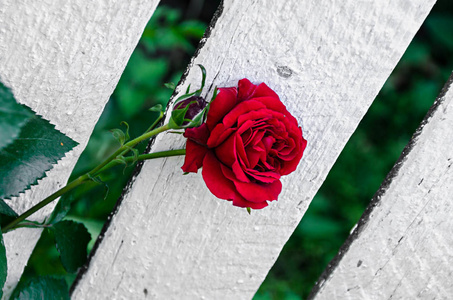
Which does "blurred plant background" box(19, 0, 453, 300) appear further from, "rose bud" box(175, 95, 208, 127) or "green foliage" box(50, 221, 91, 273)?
"rose bud" box(175, 95, 208, 127)

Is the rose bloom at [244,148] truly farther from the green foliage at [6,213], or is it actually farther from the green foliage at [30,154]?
the green foliage at [6,213]

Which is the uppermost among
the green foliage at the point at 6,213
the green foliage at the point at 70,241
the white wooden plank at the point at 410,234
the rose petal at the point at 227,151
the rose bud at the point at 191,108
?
the white wooden plank at the point at 410,234

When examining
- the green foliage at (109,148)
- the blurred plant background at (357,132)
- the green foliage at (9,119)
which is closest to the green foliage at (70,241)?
the green foliage at (109,148)

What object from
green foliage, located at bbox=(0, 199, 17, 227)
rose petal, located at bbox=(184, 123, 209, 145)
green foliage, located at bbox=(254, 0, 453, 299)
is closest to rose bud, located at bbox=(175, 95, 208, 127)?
rose petal, located at bbox=(184, 123, 209, 145)

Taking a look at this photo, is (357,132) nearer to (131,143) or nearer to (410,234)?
(410,234)

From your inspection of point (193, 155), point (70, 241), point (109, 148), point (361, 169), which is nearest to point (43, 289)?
point (70, 241)

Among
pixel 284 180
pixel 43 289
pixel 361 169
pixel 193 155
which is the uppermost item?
pixel 361 169
